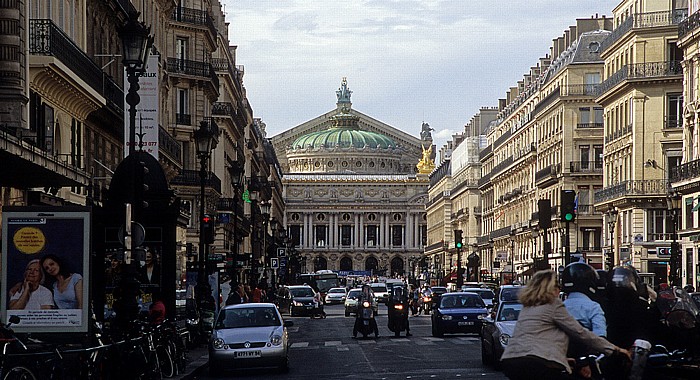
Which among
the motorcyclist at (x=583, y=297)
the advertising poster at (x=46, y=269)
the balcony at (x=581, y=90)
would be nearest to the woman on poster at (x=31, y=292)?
the advertising poster at (x=46, y=269)

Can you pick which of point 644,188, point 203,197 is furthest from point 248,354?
point 644,188

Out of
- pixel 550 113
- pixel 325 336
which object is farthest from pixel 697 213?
pixel 550 113

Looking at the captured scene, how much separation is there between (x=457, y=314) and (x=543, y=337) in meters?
32.2

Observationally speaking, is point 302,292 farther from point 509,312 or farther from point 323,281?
point 323,281

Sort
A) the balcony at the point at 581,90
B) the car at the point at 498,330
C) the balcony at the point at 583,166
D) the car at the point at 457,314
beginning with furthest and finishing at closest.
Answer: the balcony at the point at 583,166, the balcony at the point at 581,90, the car at the point at 457,314, the car at the point at 498,330

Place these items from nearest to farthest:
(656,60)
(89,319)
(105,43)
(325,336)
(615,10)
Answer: (89,319) → (105,43) → (325,336) → (656,60) → (615,10)

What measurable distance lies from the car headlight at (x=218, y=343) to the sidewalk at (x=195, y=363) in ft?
1.99

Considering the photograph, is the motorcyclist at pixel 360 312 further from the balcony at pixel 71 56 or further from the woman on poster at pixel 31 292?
the woman on poster at pixel 31 292

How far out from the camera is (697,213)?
2395 inches

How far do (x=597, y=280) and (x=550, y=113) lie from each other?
280ft

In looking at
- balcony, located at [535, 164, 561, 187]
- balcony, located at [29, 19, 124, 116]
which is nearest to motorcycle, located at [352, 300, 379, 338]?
balcony, located at [29, 19, 124, 116]

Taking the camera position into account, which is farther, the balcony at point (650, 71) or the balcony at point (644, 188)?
the balcony at point (644, 188)

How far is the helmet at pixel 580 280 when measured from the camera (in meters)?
14.4

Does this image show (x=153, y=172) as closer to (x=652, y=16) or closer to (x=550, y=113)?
(x=652, y=16)
